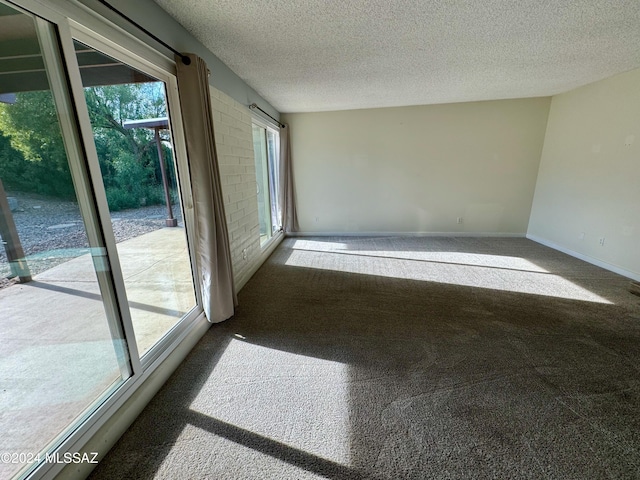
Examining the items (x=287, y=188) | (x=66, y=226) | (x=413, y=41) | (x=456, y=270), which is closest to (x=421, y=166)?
(x=456, y=270)

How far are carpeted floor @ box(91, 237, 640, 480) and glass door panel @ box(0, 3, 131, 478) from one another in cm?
36

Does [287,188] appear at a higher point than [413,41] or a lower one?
lower

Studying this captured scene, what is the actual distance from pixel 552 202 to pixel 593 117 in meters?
1.31

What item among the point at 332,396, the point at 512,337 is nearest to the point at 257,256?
the point at 332,396

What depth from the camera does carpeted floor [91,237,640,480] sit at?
3.98 ft

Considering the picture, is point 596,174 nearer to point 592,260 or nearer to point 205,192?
point 592,260

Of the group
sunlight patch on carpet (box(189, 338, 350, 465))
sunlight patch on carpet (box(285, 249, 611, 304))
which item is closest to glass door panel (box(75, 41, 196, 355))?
sunlight patch on carpet (box(189, 338, 350, 465))

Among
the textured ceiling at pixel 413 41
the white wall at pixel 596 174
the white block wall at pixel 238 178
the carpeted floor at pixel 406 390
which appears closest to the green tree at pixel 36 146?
the textured ceiling at pixel 413 41

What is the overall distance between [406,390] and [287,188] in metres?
4.23

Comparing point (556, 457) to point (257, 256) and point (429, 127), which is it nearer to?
point (257, 256)

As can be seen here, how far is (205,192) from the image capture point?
6.64ft

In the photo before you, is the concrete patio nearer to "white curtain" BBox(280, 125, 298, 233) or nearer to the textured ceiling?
the textured ceiling

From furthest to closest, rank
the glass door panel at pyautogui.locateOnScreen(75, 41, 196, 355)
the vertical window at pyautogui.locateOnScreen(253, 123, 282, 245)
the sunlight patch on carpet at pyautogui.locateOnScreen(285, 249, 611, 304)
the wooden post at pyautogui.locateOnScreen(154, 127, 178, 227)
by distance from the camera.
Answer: the vertical window at pyautogui.locateOnScreen(253, 123, 282, 245), the sunlight patch on carpet at pyautogui.locateOnScreen(285, 249, 611, 304), the wooden post at pyautogui.locateOnScreen(154, 127, 178, 227), the glass door panel at pyautogui.locateOnScreen(75, 41, 196, 355)

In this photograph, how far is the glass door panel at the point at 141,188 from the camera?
1439 millimetres
